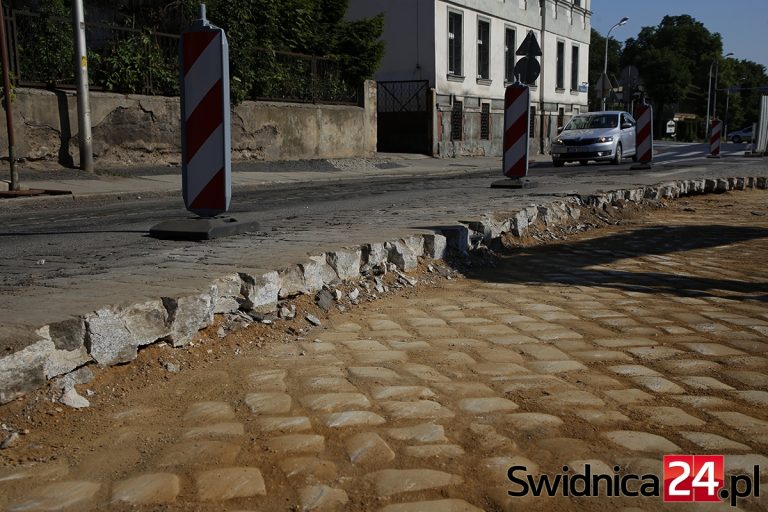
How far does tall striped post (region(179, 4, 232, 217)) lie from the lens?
5.66 meters

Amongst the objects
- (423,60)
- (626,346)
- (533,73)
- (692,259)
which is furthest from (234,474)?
(423,60)

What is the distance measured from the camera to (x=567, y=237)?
8.14m

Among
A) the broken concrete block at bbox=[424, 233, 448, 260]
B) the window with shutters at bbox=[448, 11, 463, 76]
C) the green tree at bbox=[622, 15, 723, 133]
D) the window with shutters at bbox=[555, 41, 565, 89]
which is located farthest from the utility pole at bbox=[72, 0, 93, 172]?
the green tree at bbox=[622, 15, 723, 133]

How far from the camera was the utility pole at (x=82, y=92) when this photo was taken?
13.5 m

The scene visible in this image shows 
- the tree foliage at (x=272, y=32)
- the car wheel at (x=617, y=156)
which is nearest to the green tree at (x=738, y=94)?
the car wheel at (x=617, y=156)

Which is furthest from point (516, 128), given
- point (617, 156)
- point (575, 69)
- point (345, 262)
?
point (575, 69)

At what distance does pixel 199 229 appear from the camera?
5.98 metres

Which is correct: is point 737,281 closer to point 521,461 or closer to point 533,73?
point 521,461

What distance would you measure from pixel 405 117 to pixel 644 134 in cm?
1264

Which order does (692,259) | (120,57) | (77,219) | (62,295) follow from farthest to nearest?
(120,57) → (77,219) → (692,259) → (62,295)

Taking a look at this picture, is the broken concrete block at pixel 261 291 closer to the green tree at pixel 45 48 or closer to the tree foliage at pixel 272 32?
the green tree at pixel 45 48

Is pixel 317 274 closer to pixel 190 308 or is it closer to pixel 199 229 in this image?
pixel 190 308

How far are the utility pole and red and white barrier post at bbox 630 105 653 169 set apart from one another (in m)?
11.7

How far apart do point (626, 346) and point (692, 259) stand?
3.23m
